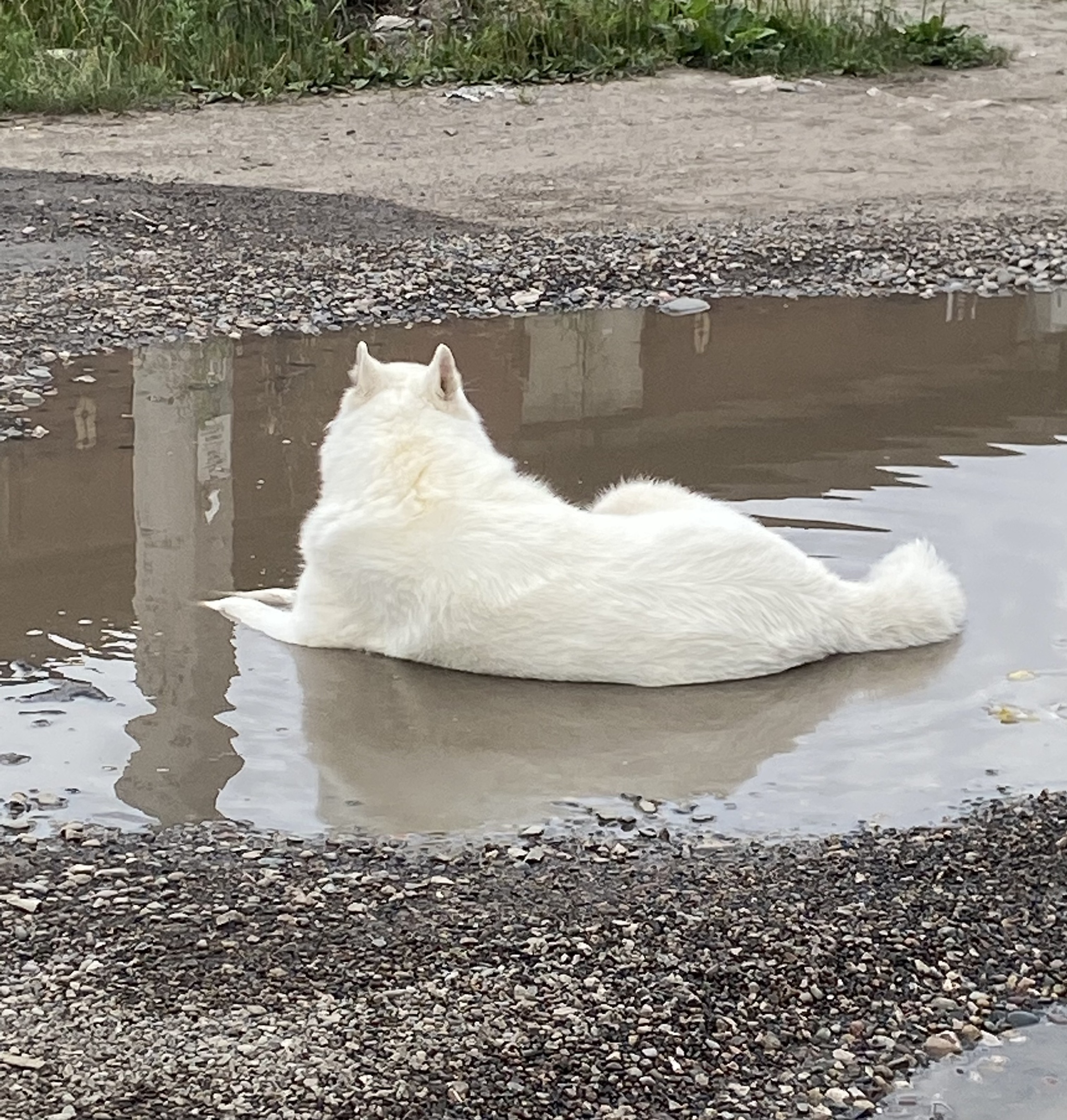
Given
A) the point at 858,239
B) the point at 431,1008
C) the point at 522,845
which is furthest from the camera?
the point at 858,239

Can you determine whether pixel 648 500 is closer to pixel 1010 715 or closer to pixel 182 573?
pixel 1010 715

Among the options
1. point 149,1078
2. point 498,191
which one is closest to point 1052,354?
point 498,191

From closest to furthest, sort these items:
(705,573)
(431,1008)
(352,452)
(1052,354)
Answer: (431,1008) < (705,573) < (352,452) < (1052,354)

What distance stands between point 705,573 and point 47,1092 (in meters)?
2.34

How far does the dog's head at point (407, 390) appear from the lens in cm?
537

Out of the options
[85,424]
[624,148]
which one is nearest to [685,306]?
[85,424]

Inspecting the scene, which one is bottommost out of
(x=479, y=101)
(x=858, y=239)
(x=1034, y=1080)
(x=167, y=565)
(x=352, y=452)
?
(x=1034, y=1080)

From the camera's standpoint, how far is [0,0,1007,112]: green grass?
12562mm

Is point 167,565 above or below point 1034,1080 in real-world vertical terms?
above

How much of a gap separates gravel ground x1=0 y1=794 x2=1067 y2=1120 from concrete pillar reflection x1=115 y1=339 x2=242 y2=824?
0.35m

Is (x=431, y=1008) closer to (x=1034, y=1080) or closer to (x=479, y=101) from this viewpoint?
(x=1034, y=1080)

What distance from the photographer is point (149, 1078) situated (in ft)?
10.5

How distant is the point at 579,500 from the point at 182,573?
1.43 m

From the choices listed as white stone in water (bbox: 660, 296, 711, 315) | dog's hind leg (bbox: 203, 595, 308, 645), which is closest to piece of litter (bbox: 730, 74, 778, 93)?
white stone in water (bbox: 660, 296, 711, 315)
